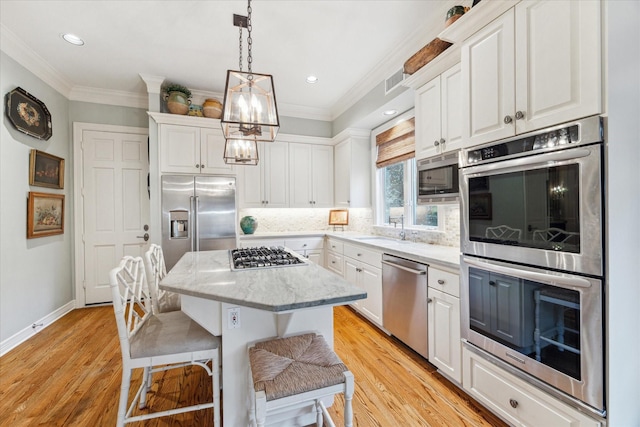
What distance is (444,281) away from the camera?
81.5 inches

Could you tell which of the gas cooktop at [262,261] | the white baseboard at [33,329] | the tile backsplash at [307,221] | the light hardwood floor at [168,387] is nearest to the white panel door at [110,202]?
the white baseboard at [33,329]

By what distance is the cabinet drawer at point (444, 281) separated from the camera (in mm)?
1966

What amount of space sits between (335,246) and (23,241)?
3448 mm

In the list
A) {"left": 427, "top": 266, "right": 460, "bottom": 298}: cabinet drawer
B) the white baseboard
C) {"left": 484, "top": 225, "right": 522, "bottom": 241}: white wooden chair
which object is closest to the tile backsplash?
{"left": 427, "top": 266, "right": 460, "bottom": 298}: cabinet drawer

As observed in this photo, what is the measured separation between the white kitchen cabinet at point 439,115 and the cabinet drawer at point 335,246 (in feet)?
5.57

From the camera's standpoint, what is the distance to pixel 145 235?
401cm

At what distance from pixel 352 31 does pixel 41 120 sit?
3.54 metres

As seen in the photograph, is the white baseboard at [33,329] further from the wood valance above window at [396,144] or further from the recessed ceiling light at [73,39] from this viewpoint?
the wood valance above window at [396,144]

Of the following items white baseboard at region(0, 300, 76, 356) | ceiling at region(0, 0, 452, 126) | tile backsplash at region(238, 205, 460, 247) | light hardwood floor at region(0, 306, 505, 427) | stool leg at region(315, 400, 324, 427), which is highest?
ceiling at region(0, 0, 452, 126)

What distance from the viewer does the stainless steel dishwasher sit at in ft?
7.59

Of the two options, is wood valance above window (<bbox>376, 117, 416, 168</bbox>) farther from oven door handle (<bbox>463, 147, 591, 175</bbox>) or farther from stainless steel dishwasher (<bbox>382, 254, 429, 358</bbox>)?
oven door handle (<bbox>463, 147, 591, 175</bbox>)

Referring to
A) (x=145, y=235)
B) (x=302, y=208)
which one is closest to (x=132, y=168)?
(x=145, y=235)

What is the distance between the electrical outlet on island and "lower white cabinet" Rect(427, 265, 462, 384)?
147 cm

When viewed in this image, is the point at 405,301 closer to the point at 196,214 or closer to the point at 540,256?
the point at 540,256
